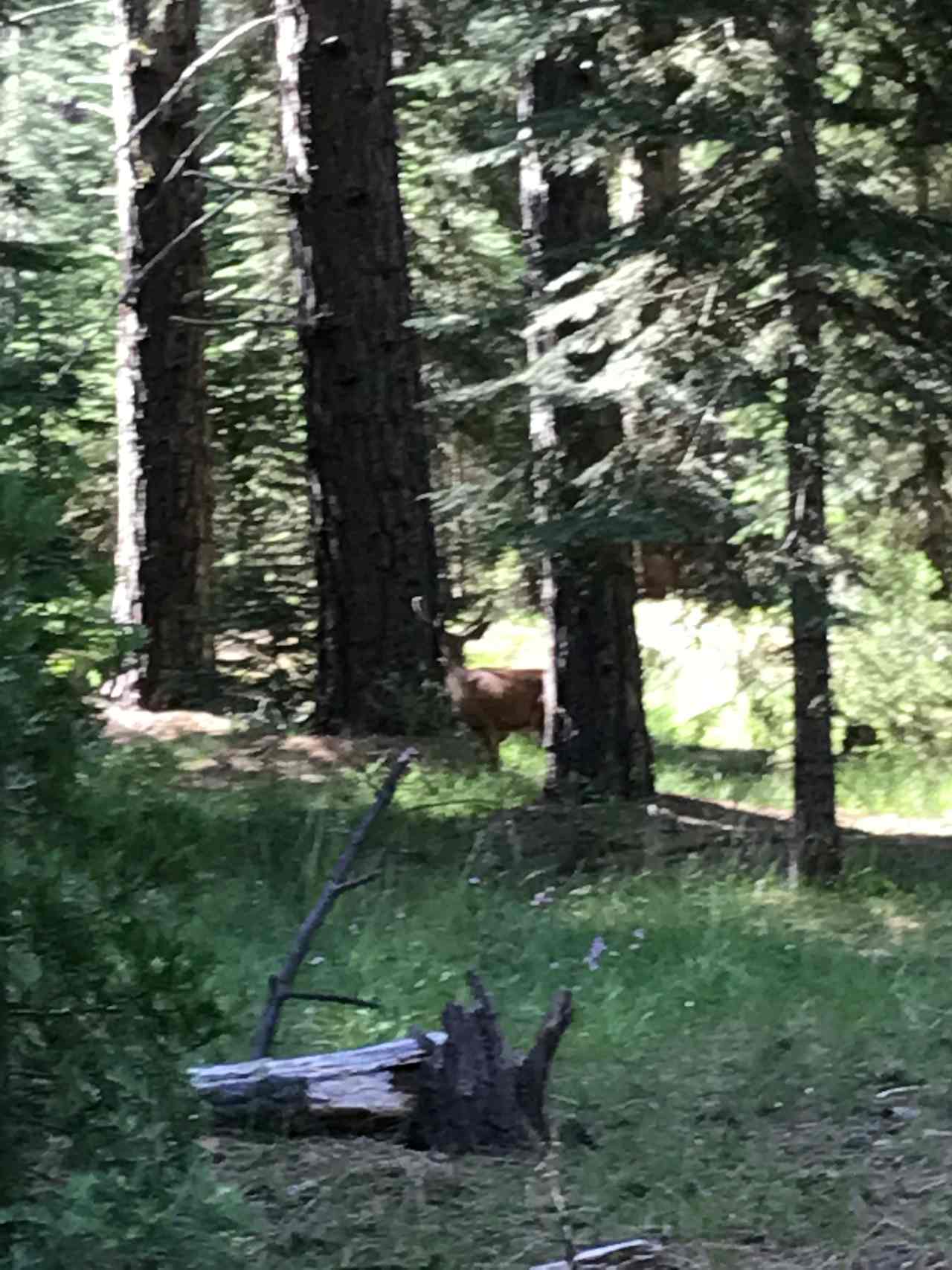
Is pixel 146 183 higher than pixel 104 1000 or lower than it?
higher

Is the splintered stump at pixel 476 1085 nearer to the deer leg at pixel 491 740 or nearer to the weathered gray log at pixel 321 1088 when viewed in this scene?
the weathered gray log at pixel 321 1088

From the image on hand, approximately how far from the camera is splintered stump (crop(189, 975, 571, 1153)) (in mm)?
4707

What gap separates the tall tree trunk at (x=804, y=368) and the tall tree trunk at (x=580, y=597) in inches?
52.6

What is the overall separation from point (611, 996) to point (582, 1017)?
0.90 feet

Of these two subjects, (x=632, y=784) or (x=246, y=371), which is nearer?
(x=632, y=784)

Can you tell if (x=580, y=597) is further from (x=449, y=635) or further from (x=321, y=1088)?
(x=321, y=1088)

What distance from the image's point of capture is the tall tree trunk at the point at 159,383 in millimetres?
12281

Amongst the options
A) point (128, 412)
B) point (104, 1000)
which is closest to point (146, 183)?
point (128, 412)

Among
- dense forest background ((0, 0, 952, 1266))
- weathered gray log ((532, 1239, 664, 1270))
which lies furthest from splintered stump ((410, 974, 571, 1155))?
weathered gray log ((532, 1239, 664, 1270))

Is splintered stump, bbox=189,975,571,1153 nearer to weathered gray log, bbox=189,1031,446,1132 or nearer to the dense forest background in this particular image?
weathered gray log, bbox=189,1031,446,1132

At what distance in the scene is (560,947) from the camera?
7.28m

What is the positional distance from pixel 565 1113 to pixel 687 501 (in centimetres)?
354

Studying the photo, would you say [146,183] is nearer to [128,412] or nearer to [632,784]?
[128,412]

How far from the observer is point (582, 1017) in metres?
6.25
